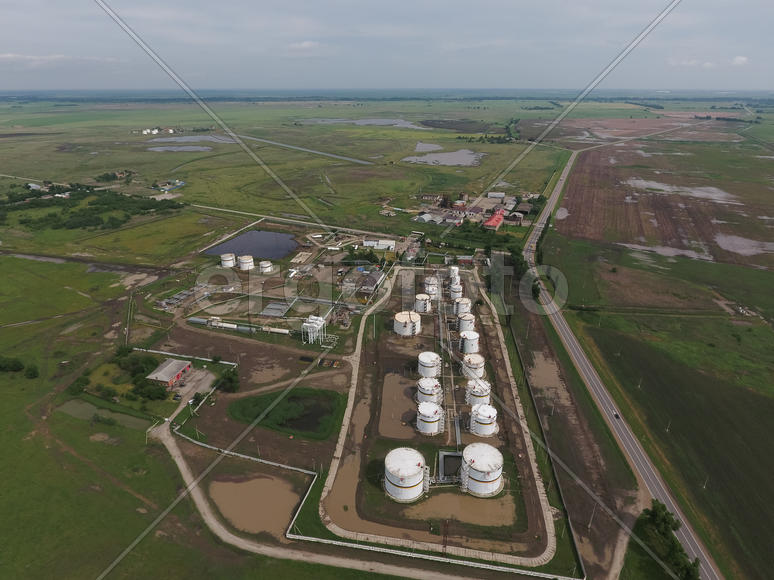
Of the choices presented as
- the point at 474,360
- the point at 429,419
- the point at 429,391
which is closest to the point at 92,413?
the point at 429,419

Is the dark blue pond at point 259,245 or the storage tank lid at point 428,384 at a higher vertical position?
the storage tank lid at point 428,384

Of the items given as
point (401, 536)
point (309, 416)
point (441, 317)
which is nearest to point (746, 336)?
point (441, 317)

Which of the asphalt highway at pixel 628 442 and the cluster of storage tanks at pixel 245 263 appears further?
the cluster of storage tanks at pixel 245 263

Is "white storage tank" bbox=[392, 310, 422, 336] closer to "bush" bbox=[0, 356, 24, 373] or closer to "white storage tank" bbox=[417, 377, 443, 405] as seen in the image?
"white storage tank" bbox=[417, 377, 443, 405]

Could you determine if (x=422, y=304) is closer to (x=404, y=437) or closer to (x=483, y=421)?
(x=483, y=421)

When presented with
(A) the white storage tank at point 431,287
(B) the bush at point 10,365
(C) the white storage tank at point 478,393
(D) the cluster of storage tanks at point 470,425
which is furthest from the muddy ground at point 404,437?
(B) the bush at point 10,365

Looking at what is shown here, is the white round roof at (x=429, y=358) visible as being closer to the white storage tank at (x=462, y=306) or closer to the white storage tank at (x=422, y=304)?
the white storage tank at (x=462, y=306)

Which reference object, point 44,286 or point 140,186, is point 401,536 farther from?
point 140,186
